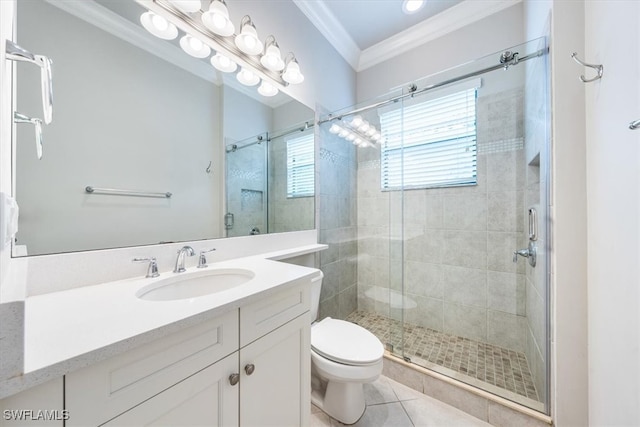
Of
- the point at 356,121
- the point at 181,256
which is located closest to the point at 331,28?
the point at 356,121

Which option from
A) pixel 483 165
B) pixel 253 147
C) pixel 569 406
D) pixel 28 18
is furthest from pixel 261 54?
pixel 569 406

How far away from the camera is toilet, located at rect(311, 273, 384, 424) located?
3.76 ft

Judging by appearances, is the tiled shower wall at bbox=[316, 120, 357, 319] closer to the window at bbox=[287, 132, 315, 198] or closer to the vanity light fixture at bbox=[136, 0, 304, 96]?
the window at bbox=[287, 132, 315, 198]

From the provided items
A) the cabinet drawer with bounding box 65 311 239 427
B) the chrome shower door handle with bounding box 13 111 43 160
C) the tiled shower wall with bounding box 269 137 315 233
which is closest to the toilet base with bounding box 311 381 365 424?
the cabinet drawer with bounding box 65 311 239 427

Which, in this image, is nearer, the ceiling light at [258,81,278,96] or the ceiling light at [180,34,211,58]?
the ceiling light at [180,34,211,58]

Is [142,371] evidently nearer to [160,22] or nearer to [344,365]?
[344,365]

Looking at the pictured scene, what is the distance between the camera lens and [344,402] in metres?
1.24

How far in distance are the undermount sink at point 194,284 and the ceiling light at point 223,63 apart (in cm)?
109

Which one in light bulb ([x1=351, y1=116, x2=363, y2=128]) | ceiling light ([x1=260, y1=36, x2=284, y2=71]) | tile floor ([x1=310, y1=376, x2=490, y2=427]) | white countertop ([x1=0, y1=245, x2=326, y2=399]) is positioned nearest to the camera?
white countertop ([x1=0, y1=245, x2=326, y2=399])

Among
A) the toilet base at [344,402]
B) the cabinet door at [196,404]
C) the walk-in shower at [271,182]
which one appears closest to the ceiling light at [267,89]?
the walk-in shower at [271,182]

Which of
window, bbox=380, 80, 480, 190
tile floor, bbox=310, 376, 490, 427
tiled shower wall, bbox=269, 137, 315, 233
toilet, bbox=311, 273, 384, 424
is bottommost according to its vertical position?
tile floor, bbox=310, 376, 490, 427

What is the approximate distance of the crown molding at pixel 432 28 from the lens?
1.83m

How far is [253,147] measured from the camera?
4.92 ft

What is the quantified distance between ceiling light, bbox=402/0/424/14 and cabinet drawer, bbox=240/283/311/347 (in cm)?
214
